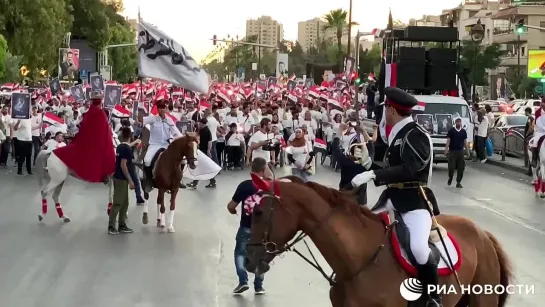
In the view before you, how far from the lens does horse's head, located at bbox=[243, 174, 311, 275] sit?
619 cm

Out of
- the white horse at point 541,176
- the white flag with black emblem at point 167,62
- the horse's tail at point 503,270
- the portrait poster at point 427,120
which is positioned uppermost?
the white flag with black emblem at point 167,62

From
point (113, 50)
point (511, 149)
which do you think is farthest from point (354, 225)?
point (113, 50)

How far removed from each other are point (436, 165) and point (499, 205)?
10995mm

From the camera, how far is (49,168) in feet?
53.9

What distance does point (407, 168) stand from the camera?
257 inches

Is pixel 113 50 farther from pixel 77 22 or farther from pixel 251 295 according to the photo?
pixel 251 295

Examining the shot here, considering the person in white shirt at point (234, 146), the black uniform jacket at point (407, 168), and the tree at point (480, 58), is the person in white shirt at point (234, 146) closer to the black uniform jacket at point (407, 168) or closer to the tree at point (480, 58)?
the black uniform jacket at point (407, 168)

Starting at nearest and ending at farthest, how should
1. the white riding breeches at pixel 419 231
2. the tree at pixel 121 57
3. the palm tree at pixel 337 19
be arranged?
1. the white riding breeches at pixel 419 231
2. the palm tree at pixel 337 19
3. the tree at pixel 121 57

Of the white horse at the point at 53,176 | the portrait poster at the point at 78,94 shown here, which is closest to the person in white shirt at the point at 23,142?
the white horse at the point at 53,176

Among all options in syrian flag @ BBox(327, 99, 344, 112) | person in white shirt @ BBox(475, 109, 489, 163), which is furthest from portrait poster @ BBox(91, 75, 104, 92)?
person in white shirt @ BBox(475, 109, 489, 163)

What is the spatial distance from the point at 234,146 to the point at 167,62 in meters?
9.56

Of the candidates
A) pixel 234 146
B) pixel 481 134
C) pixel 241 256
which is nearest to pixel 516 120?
pixel 481 134

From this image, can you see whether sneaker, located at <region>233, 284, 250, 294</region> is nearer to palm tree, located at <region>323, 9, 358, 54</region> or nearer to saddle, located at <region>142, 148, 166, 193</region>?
saddle, located at <region>142, 148, 166, 193</region>

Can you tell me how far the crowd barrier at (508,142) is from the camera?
1251 inches
